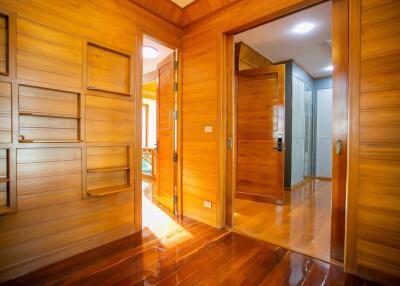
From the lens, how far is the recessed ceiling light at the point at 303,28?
2970mm

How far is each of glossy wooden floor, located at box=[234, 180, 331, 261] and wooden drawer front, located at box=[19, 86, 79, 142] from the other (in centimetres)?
210

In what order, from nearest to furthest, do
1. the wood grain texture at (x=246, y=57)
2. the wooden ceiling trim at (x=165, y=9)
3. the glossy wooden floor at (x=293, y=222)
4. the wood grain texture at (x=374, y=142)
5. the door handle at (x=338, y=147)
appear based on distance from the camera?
the wood grain texture at (x=374, y=142), the door handle at (x=338, y=147), the glossy wooden floor at (x=293, y=222), the wooden ceiling trim at (x=165, y=9), the wood grain texture at (x=246, y=57)

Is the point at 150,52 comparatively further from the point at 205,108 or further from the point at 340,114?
the point at 340,114

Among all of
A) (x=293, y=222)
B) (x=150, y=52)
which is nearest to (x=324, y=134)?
(x=293, y=222)

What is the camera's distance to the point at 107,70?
7.11ft

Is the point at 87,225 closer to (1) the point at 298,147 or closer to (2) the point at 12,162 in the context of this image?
(2) the point at 12,162

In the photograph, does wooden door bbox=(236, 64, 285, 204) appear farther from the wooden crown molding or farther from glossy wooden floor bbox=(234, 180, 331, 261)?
the wooden crown molding

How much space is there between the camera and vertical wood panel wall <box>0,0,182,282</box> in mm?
1597

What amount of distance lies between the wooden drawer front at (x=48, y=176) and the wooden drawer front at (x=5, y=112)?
0.13 meters

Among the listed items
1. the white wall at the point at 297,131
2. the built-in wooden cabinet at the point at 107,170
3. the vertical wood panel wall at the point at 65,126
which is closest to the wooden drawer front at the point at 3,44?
the vertical wood panel wall at the point at 65,126

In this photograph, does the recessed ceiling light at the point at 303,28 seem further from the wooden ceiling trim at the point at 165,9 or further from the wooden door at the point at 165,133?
the wooden door at the point at 165,133

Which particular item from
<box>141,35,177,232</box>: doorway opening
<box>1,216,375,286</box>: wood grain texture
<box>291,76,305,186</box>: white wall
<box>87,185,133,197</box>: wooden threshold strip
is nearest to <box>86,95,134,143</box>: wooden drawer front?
<box>87,185,133,197</box>: wooden threshold strip

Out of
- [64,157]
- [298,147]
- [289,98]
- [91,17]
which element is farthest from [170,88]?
[298,147]

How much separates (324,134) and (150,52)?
4.77 m
